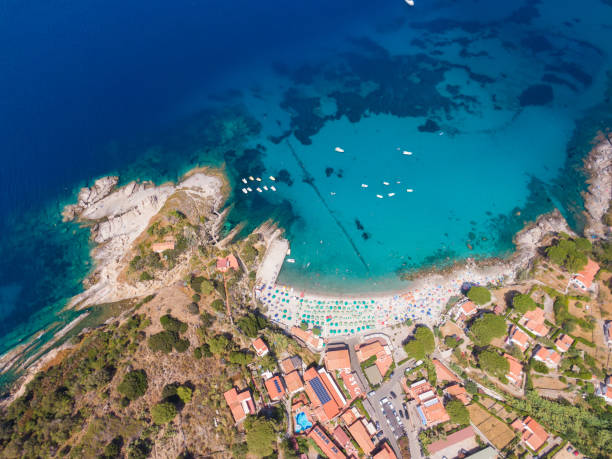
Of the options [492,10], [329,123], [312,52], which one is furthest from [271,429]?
[492,10]

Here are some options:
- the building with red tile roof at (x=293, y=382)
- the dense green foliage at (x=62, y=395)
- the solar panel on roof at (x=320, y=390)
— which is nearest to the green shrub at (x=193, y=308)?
the dense green foliage at (x=62, y=395)

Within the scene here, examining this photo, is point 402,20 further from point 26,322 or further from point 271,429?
point 26,322

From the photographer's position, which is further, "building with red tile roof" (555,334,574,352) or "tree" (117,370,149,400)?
"building with red tile roof" (555,334,574,352)

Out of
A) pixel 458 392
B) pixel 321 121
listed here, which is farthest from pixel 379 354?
pixel 321 121

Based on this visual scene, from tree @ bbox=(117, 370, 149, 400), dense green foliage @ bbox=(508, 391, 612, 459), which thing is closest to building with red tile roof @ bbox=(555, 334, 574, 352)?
dense green foliage @ bbox=(508, 391, 612, 459)

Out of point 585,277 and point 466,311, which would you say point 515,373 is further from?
point 585,277

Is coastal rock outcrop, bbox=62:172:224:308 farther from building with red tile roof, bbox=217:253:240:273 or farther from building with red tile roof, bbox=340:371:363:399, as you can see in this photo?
building with red tile roof, bbox=340:371:363:399
